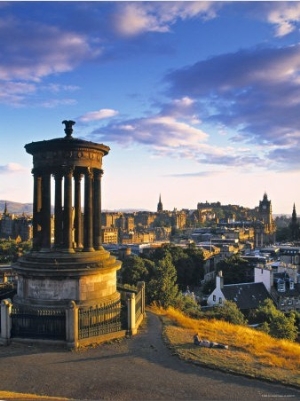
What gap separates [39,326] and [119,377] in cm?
425

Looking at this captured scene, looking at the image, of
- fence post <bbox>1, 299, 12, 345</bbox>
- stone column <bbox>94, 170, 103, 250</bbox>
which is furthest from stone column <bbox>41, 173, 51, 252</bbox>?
fence post <bbox>1, 299, 12, 345</bbox>

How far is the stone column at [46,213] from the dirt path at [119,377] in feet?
14.6

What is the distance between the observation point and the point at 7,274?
2384 inches

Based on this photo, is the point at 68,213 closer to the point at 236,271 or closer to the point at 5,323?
the point at 5,323

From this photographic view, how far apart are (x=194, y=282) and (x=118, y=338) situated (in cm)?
6269

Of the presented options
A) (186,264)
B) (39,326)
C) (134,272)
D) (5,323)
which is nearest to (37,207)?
(5,323)

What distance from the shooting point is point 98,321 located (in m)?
14.7

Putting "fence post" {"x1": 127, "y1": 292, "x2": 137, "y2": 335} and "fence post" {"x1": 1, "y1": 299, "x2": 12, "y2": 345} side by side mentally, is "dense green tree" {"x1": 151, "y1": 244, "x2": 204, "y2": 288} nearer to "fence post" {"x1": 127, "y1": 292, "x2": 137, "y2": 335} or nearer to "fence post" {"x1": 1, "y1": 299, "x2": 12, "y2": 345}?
"fence post" {"x1": 127, "y1": 292, "x2": 137, "y2": 335}

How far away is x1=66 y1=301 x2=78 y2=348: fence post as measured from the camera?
1378cm

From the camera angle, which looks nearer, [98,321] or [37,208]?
[98,321]

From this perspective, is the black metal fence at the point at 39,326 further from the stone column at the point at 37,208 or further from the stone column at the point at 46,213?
the stone column at the point at 37,208

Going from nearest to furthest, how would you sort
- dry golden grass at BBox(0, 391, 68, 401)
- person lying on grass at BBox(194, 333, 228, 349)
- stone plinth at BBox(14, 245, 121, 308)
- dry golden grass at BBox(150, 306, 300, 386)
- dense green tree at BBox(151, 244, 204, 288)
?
dry golden grass at BBox(0, 391, 68, 401), dry golden grass at BBox(150, 306, 300, 386), person lying on grass at BBox(194, 333, 228, 349), stone plinth at BBox(14, 245, 121, 308), dense green tree at BBox(151, 244, 204, 288)

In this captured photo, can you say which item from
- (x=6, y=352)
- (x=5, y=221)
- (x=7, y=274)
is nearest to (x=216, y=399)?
(x=6, y=352)

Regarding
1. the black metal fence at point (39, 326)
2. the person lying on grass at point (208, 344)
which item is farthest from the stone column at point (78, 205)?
the person lying on grass at point (208, 344)
